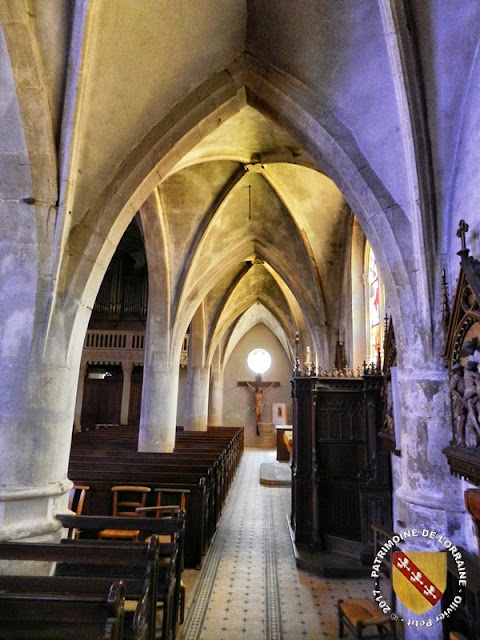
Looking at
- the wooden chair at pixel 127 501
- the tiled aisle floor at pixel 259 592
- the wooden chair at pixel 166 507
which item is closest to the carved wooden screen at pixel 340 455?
the tiled aisle floor at pixel 259 592

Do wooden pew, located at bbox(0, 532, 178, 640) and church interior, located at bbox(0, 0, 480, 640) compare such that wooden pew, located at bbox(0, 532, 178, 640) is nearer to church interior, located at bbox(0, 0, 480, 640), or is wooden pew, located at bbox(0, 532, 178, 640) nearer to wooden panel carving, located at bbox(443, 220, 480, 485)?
church interior, located at bbox(0, 0, 480, 640)

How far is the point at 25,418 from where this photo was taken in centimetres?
391

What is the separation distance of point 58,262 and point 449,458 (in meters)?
4.18

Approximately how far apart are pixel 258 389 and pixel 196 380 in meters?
8.51

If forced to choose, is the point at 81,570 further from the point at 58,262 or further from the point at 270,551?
the point at 270,551

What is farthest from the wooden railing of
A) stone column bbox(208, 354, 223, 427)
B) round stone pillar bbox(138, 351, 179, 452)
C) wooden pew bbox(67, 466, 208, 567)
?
wooden pew bbox(67, 466, 208, 567)

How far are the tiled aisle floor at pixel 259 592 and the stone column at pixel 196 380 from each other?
30.2 ft

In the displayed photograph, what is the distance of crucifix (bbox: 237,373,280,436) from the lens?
80.6 feet

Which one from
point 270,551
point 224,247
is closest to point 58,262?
point 270,551

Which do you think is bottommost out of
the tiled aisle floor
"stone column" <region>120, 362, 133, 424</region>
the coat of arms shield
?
the tiled aisle floor

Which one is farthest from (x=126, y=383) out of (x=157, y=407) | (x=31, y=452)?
(x=31, y=452)

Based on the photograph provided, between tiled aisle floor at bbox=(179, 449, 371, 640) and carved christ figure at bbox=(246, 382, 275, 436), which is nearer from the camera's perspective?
tiled aisle floor at bbox=(179, 449, 371, 640)

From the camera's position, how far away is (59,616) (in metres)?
1.98

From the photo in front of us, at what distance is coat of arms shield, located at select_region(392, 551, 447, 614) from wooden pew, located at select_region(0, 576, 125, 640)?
2.72 m
